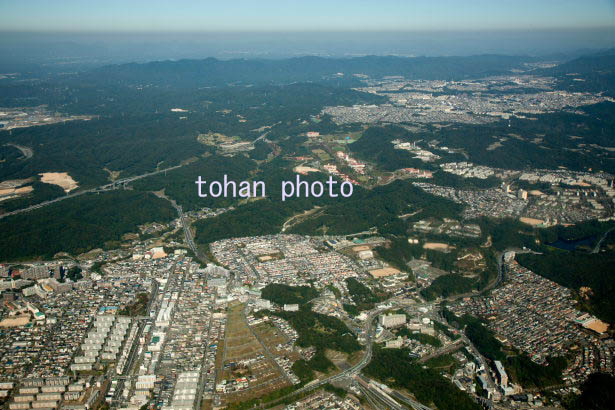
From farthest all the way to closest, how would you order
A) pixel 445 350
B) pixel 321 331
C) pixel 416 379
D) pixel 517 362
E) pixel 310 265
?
1. pixel 310 265
2. pixel 321 331
3. pixel 445 350
4. pixel 517 362
5. pixel 416 379

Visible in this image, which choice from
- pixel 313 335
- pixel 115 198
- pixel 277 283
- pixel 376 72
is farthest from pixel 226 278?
pixel 376 72

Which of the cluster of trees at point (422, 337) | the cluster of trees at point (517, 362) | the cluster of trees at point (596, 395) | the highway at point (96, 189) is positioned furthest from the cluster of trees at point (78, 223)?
the cluster of trees at point (596, 395)

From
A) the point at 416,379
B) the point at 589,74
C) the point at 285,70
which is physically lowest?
the point at 416,379

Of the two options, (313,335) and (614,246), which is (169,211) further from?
(614,246)

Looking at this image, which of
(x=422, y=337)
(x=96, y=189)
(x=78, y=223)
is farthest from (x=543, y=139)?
(x=78, y=223)

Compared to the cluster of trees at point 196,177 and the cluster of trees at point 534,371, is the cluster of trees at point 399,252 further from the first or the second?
the cluster of trees at point 196,177

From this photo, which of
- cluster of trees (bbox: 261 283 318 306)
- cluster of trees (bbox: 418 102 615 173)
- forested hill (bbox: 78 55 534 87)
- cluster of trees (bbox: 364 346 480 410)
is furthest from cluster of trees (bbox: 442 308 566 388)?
forested hill (bbox: 78 55 534 87)

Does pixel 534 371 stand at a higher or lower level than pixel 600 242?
lower

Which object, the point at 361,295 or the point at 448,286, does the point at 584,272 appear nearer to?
the point at 448,286
